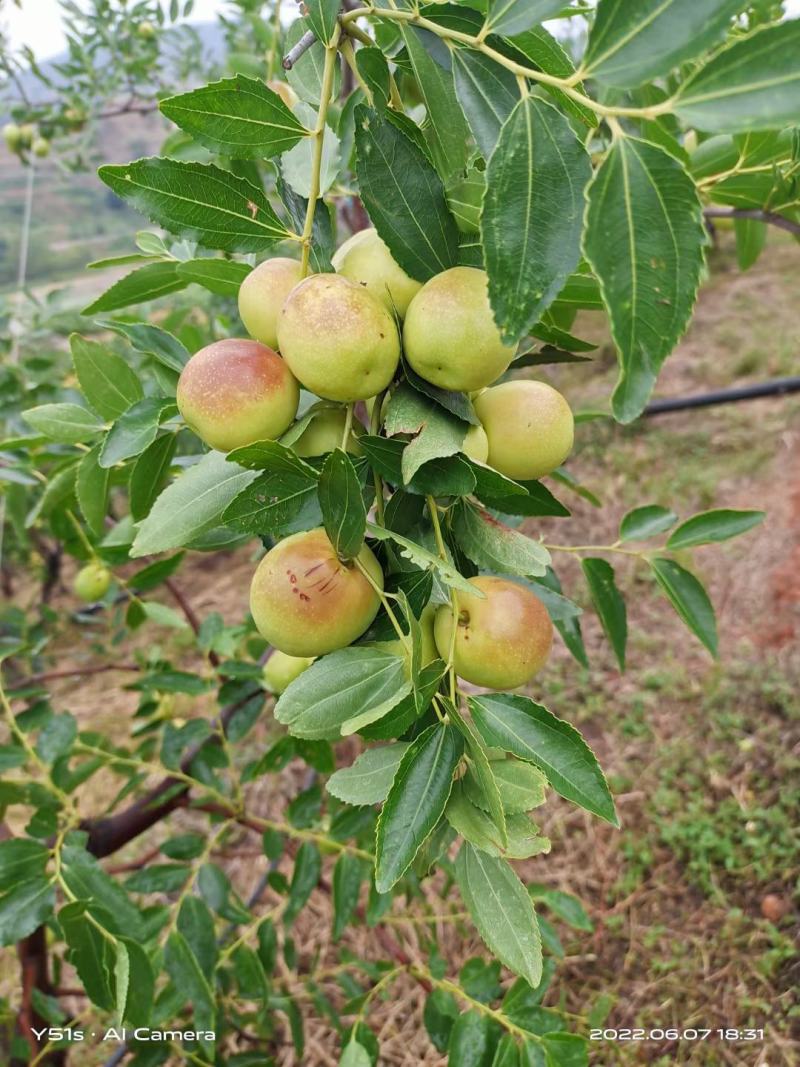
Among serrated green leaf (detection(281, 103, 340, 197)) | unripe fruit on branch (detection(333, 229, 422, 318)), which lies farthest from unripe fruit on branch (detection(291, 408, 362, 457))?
serrated green leaf (detection(281, 103, 340, 197))

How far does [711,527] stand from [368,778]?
27.1 inches

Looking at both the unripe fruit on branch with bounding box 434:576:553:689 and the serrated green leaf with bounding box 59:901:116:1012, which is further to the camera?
the serrated green leaf with bounding box 59:901:116:1012

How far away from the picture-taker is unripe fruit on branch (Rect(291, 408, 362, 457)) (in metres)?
0.67

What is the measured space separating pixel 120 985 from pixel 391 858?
51 centimetres

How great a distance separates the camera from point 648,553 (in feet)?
3.62

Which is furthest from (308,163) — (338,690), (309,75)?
(338,690)

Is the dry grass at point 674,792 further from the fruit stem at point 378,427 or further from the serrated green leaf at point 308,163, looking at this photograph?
the serrated green leaf at point 308,163

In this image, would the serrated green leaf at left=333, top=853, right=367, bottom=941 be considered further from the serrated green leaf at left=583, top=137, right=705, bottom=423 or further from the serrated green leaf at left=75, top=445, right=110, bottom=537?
the serrated green leaf at left=583, top=137, right=705, bottom=423

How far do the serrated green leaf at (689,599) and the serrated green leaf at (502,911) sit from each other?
20.5 inches

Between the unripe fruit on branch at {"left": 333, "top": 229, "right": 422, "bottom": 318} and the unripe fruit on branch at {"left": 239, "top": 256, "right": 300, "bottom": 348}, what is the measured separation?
0.16 feet

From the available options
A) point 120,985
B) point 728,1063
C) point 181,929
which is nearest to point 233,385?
point 120,985

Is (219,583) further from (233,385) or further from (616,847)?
(233,385)

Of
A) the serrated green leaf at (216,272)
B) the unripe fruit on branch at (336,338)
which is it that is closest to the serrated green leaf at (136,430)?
the serrated green leaf at (216,272)

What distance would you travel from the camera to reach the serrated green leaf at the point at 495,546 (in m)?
0.63
